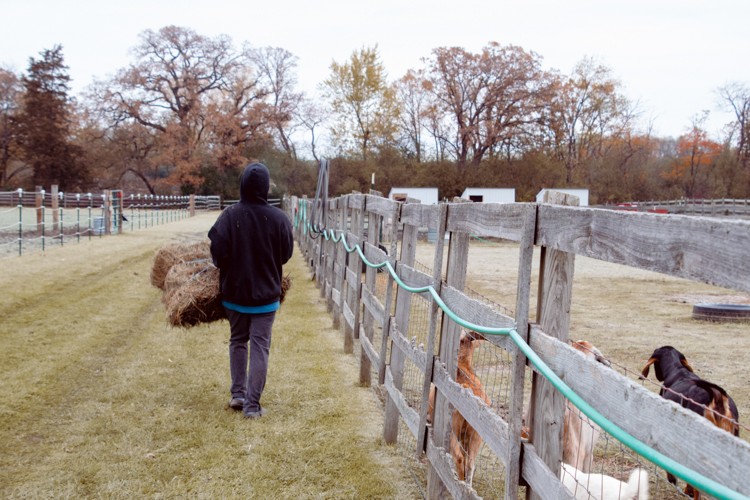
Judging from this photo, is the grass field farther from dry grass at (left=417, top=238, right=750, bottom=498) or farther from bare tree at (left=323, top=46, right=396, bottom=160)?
bare tree at (left=323, top=46, right=396, bottom=160)

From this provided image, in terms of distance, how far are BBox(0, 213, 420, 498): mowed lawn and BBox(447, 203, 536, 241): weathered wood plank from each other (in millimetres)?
1683

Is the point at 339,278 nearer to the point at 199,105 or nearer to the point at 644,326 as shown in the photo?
the point at 644,326

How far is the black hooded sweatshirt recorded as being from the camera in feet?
16.6

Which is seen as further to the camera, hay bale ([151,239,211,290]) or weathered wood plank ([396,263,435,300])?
hay bale ([151,239,211,290])

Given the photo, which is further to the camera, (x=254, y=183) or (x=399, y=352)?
(x=254, y=183)

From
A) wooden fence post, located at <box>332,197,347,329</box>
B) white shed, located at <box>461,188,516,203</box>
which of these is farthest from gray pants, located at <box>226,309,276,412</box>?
white shed, located at <box>461,188,516,203</box>

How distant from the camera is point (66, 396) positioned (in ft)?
18.7

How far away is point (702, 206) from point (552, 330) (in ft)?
135

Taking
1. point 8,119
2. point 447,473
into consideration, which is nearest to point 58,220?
point 447,473

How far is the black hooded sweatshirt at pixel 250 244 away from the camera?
16.6 feet

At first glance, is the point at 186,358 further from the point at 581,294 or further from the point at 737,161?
the point at 737,161

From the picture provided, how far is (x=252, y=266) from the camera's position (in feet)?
16.7

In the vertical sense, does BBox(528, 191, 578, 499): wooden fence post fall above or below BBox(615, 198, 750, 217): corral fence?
below

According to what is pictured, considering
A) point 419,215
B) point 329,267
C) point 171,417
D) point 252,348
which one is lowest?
point 171,417
